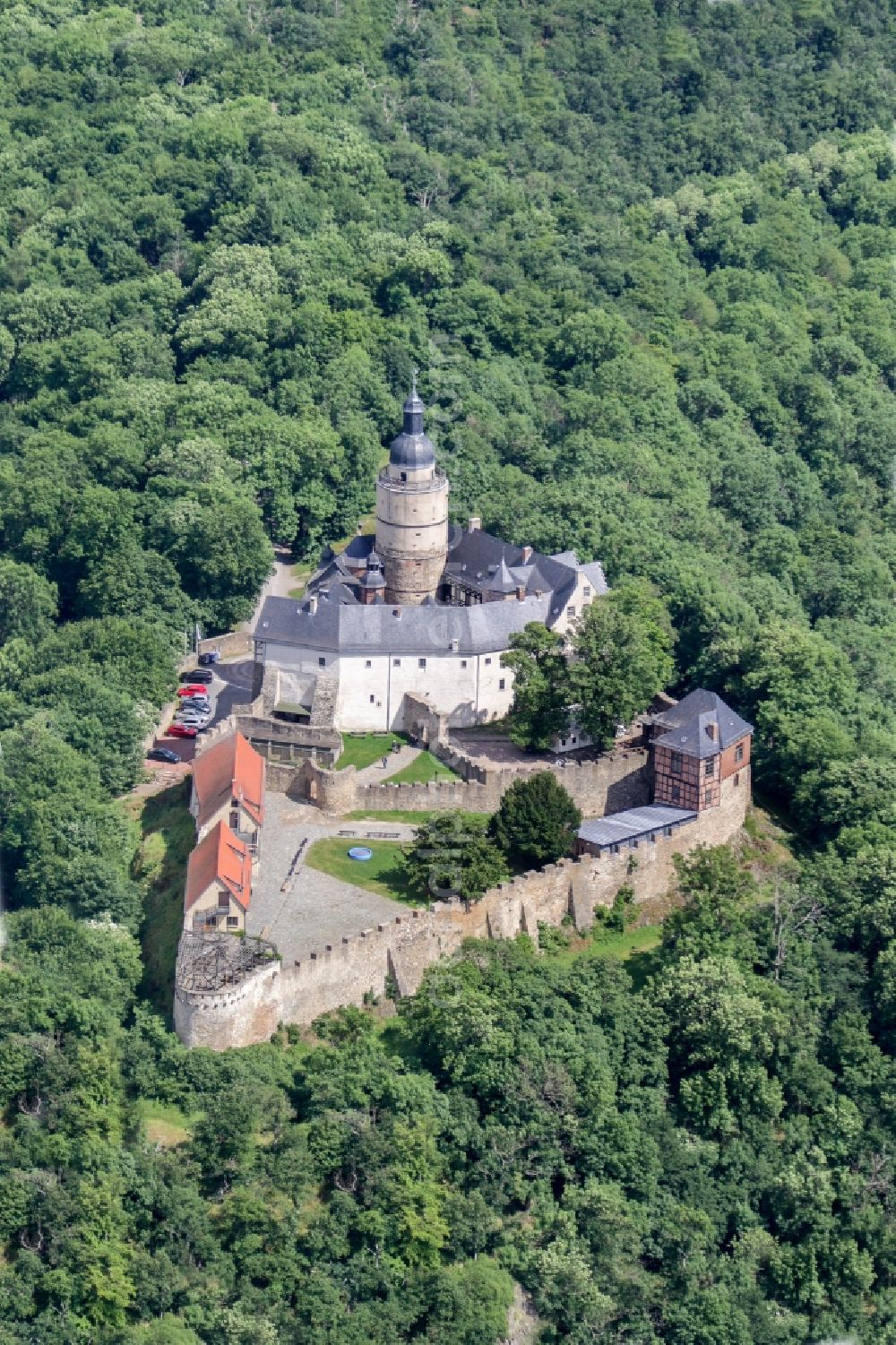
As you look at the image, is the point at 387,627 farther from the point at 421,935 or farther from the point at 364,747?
the point at 421,935

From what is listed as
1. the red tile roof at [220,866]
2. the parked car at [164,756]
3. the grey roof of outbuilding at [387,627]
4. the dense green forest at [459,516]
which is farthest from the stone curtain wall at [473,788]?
the parked car at [164,756]

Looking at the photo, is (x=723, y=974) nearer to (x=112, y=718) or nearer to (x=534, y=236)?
(x=112, y=718)

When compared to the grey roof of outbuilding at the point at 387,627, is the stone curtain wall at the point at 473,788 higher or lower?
lower

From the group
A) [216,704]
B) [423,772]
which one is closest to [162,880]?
[423,772]

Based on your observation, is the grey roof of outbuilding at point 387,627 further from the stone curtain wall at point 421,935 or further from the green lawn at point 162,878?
the stone curtain wall at point 421,935

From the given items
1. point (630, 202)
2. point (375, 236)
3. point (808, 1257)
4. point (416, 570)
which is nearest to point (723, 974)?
point (808, 1257)

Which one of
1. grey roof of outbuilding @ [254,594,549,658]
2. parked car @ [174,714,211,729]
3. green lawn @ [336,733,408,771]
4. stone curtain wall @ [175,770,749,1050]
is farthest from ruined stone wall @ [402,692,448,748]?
stone curtain wall @ [175,770,749,1050]

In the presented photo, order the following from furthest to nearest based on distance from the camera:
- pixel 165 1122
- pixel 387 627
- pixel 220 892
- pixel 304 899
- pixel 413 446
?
pixel 413 446, pixel 387 627, pixel 304 899, pixel 220 892, pixel 165 1122
